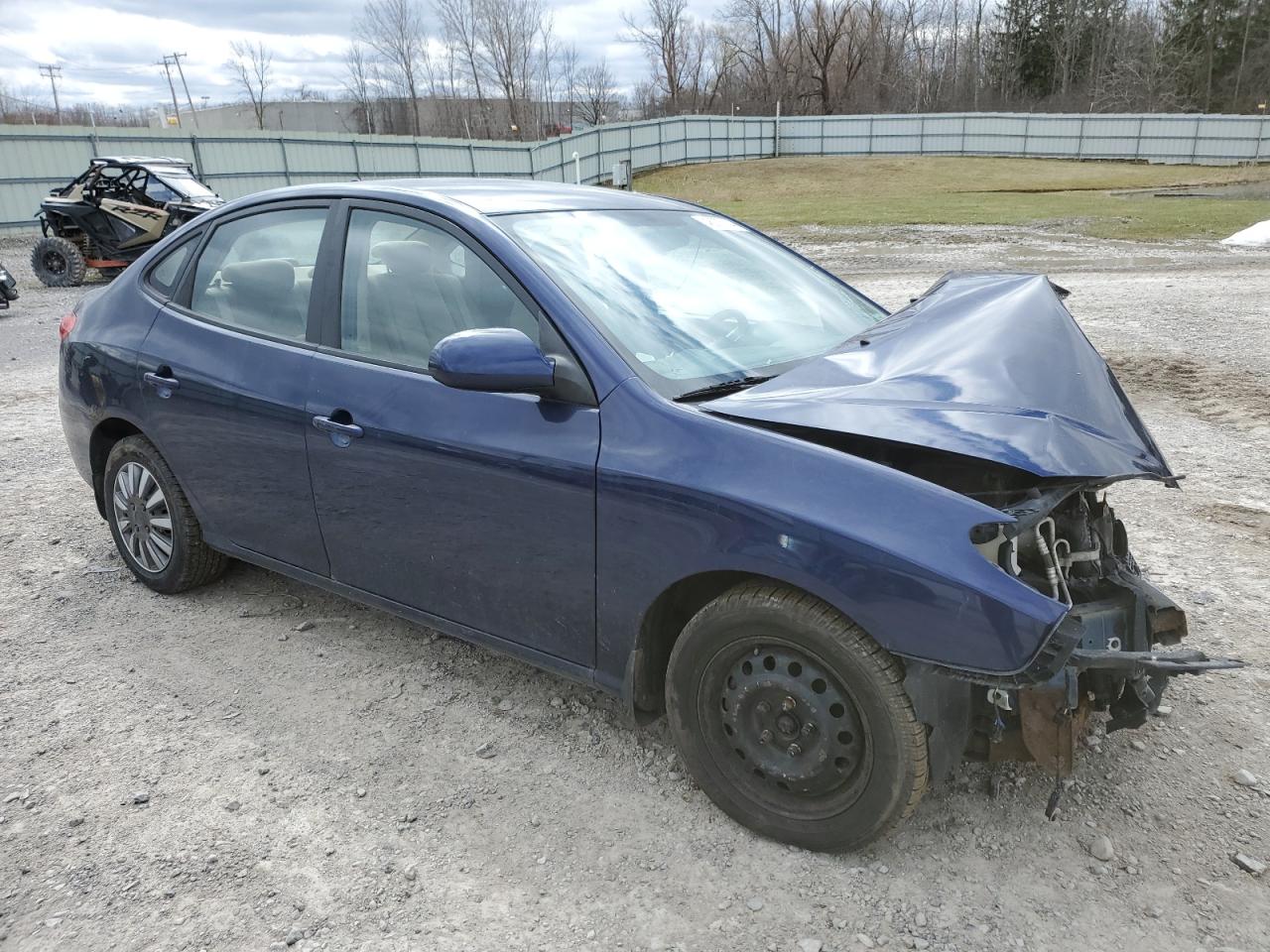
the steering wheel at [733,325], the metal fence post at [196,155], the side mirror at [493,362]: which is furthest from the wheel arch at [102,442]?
the metal fence post at [196,155]

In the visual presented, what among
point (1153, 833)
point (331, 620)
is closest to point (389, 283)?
A: point (331, 620)

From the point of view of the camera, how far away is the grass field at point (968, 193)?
22094 mm

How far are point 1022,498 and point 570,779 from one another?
1544 millimetres

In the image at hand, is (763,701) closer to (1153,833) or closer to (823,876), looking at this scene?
(823,876)

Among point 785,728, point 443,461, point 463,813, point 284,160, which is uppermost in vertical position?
point 284,160

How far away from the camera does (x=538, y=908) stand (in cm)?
242

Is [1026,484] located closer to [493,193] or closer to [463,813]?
[463,813]

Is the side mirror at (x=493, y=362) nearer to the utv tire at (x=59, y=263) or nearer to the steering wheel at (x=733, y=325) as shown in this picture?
the steering wheel at (x=733, y=325)

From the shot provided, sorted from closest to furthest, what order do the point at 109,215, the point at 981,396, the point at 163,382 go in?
the point at 981,396, the point at 163,382, the point at 109,215

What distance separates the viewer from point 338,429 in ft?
10.4

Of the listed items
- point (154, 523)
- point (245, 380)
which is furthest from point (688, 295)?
point (154, 523)

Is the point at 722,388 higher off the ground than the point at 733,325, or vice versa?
the point at 733,325

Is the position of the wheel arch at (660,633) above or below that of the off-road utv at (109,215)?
below

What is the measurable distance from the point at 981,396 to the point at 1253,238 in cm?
1810
